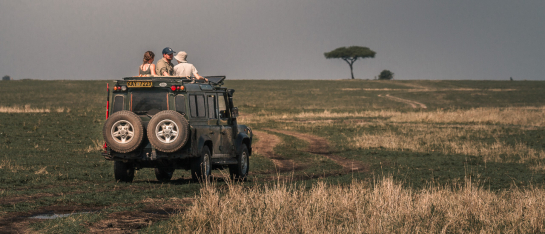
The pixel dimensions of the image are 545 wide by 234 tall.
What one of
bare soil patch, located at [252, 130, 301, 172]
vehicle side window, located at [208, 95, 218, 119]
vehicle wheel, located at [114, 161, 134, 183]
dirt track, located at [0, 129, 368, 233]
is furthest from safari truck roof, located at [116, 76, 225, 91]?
bare soil patch, located at [252, 130, 301, 172]

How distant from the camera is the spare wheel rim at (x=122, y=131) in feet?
39.0

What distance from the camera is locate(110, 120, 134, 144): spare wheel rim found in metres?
11.9

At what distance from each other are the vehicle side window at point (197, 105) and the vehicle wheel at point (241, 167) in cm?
175

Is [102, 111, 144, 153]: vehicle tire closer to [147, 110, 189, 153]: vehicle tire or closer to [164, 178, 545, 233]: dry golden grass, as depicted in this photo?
[147, 110, 189, 153]: vehicle tire

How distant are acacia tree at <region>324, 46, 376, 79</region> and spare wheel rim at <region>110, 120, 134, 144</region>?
121 metres

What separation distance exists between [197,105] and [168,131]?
1287 millimetres

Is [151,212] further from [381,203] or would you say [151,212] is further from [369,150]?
[369,150]

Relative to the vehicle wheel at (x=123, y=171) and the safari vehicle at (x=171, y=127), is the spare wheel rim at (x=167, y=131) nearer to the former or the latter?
the safari vehicle at (x=171, y=127)

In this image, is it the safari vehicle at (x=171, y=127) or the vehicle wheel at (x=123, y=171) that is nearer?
the safari vehicle at (x=171, y=127)

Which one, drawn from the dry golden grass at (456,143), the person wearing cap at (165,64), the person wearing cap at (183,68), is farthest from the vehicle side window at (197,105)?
the dry golden grass at (456,143)

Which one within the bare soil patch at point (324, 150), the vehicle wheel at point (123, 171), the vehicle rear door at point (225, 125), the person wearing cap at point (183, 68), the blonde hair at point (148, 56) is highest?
the blonde hair at point (148, 56)

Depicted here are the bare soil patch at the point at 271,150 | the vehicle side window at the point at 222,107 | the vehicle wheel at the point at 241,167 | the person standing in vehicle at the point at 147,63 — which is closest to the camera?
the person standing in vehicle at the point at 147,63

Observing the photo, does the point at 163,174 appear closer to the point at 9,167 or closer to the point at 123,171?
the point at 123,171

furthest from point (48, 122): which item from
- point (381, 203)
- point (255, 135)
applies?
point (381, 203)
